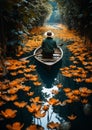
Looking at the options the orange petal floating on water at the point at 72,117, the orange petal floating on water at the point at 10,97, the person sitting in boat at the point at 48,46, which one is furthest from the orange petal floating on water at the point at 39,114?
the person sitting in boat at the point at 48,46

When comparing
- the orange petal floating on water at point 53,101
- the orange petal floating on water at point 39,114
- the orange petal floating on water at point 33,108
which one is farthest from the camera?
the orange petal floating on water at point 53,101

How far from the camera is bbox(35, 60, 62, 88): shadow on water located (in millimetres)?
6492

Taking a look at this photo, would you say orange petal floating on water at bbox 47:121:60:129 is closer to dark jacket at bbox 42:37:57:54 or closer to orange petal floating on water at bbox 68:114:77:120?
orange petal floating on water at bbox 68:114:77:120

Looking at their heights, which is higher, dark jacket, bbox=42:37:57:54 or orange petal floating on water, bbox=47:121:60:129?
dark jacket, bbox=42:37:57:54

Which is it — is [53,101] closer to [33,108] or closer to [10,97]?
[33,108]

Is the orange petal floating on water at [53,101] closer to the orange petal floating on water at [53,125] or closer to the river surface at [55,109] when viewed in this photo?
the river surface at [55,109]

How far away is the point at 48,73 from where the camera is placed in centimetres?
720

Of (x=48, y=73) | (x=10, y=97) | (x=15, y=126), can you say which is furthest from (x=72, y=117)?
(x=48, y=73)

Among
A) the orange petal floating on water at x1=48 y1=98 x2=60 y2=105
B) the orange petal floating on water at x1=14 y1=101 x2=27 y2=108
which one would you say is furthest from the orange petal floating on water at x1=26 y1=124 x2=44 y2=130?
the orange petal floating on water at x1=48 y1=98 x2=60 y2=105

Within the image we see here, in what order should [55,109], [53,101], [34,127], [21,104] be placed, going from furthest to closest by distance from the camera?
1. [53,101]
2. [21,104]
3. [55,109]
4. [34,127]

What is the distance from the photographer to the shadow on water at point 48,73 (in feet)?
21.3

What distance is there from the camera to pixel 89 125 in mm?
4145

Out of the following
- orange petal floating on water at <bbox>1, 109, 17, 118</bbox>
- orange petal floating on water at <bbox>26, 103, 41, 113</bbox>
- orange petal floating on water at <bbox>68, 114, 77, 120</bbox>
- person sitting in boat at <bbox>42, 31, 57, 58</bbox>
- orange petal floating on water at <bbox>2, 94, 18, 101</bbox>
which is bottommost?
orange petal floating on water at <bbox>68, 114, 77, 120</bbox>

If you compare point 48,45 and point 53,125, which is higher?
point 48,45
